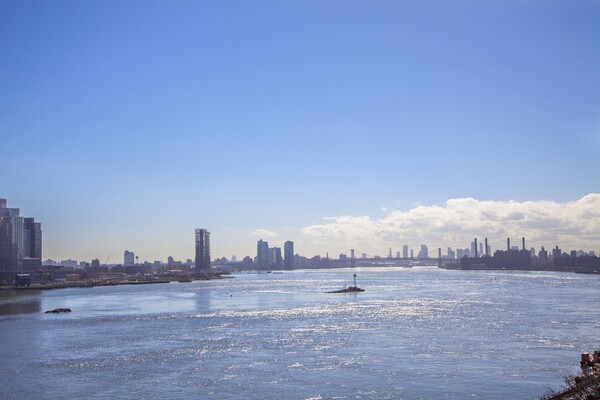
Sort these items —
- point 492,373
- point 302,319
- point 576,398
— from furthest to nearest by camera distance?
point 302,319
point 492,373
point 576,398

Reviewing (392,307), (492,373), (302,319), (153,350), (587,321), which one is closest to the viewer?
(492,373)

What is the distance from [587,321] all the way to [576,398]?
43.8m

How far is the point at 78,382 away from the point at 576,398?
31.8 metres

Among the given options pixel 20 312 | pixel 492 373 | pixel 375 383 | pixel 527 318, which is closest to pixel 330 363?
pixel 375 383

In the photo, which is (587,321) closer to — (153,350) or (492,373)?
(492,373)

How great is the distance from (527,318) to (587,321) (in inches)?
281

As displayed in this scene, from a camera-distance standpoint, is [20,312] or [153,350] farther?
[20,312]

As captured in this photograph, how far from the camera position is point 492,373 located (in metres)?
39.1

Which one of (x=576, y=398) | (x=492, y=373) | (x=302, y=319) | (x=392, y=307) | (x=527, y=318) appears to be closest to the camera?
(x=576, y=398)

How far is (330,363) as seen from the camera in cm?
4331

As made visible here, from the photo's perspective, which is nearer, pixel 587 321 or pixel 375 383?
pixel 375 383

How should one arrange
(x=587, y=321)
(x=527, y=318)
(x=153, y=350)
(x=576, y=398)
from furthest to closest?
(x=527, y=318) → (x=587, y=321) → (x=153, y=350) → (x=576, y=398)

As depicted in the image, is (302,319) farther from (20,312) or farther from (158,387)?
(20,312)

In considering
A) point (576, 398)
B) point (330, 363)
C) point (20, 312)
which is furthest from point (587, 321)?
point (20, 312)
